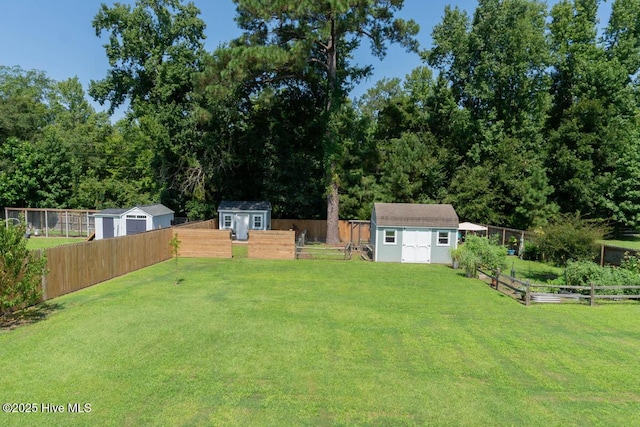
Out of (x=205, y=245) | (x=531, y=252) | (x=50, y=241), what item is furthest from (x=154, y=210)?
(x=531, y=252)

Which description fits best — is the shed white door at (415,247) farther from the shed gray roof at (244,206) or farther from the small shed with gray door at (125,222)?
the small shed with gray door at (125,222)

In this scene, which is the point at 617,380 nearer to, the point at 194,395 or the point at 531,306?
the point at 531,306

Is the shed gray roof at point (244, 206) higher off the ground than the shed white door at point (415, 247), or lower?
higher

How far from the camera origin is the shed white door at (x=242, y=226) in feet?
104

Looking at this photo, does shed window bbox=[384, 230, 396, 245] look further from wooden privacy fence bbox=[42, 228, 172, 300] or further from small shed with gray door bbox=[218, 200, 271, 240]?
wooden privacy fence bbox=[42, 228, 172, 300]

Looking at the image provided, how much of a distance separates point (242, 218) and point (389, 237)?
13586 millimetres

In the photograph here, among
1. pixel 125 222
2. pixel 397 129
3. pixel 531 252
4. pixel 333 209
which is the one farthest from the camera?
pixel 397 129

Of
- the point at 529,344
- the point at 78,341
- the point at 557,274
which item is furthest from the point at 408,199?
the point at 78,341

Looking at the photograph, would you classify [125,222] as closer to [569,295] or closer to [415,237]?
[415,237]

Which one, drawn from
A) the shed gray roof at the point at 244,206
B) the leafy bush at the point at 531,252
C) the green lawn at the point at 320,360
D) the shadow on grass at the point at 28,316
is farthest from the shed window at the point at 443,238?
the shadow on grass at the point at 28,316

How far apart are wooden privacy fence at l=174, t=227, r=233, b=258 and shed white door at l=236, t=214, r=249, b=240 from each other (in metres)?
8.98

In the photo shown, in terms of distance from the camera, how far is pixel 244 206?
3203 centimetres

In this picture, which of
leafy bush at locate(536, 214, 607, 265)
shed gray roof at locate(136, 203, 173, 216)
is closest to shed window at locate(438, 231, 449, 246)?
leafy bush at locate(536, 214, 607, 265)

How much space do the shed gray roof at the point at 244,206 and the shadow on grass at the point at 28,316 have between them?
19655mm
